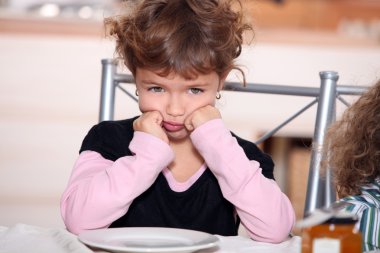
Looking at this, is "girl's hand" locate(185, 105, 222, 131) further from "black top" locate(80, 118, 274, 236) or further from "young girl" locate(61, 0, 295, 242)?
"black top" locate(80, 118, 274, 236)

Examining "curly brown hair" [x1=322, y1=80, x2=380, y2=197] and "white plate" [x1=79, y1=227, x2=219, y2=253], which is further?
"curly brown hair" [x1=322, y1=80, x2=380, y2=197]

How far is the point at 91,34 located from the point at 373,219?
2207 millimetres

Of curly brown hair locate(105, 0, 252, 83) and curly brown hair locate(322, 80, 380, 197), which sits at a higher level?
curly brown hair locate(105, 0, 252, 83)

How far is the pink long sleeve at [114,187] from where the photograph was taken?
4.42 ft

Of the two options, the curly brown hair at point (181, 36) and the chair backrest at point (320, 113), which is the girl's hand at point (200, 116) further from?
the chair backrest at point (320, 113)

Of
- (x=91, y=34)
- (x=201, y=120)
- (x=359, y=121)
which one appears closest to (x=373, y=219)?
(x=359, y=121)

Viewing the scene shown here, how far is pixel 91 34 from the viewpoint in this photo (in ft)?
11.1

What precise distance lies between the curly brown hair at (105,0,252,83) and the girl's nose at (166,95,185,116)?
0.15 feet

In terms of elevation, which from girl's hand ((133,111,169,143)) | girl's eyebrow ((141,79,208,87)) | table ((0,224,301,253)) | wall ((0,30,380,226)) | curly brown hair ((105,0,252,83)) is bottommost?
table ((0,224,301,253))

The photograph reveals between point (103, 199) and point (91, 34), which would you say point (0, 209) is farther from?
point (103, 199)

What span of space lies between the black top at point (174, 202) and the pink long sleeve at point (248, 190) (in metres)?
0.10

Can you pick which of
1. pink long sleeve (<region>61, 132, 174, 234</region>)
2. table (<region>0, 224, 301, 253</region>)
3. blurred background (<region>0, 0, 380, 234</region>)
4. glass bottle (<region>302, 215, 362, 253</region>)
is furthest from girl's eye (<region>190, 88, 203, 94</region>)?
blurred background (<region>0, 0, 380, 234</region>)

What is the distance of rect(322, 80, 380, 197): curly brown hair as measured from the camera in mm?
1469

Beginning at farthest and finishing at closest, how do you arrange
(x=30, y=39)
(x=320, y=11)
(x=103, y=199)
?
1. (x=320, y=11)
2. (x=30, y=39)
3. (x=103, y=199)
